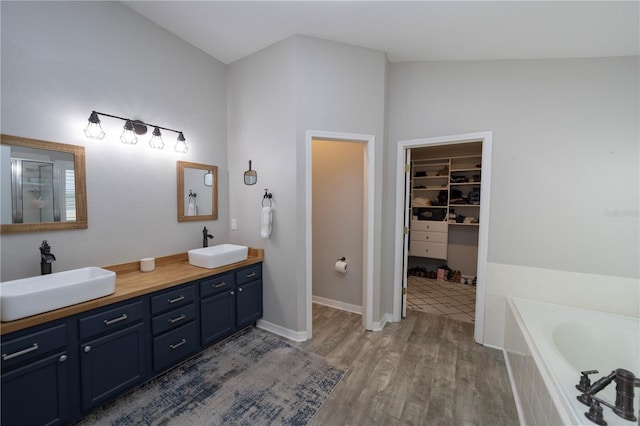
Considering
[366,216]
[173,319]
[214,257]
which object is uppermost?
[366,216]

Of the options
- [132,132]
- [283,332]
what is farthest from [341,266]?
[132,132]

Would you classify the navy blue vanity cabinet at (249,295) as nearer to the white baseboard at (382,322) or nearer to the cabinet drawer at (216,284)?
the cabinet drawer at (216,284)

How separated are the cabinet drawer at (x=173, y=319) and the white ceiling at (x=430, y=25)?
8.14 feet

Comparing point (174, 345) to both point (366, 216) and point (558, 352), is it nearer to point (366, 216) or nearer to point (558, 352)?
point (366, 216)

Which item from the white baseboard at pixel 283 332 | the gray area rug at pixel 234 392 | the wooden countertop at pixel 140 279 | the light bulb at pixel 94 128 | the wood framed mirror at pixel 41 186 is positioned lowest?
the gray area rug at pixel 234 392

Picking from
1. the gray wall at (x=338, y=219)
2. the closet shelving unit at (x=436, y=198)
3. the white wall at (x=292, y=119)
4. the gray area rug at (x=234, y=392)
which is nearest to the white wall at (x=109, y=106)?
the white wall at (x=292, y=119)

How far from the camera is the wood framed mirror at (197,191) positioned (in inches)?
104

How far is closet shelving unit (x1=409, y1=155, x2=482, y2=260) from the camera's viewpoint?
4574mm

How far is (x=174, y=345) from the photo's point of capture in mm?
2082

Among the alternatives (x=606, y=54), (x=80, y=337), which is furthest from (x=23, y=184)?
(x=606, y=54)

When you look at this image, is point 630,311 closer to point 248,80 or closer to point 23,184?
point 248,80

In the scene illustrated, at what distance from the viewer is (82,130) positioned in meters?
1.95

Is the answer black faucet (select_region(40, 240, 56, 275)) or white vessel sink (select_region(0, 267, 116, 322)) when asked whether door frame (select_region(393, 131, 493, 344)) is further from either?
black faucet (select_region(40, 240, 56, 275))

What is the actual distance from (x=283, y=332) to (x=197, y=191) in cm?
177
